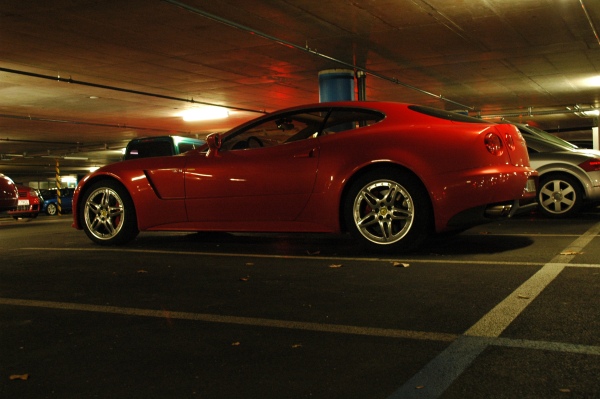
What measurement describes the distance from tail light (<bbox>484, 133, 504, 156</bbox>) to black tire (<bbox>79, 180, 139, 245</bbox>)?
3.86m

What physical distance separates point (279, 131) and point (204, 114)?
1912 centimetres

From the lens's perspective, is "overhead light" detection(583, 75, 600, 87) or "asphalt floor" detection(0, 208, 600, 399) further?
"overhead light" detection(583, 75, 600, 87)

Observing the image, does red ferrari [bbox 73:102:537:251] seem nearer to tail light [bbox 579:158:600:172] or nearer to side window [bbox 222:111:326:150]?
side window [bbox 222:111:326:150]

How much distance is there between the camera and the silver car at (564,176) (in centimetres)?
980

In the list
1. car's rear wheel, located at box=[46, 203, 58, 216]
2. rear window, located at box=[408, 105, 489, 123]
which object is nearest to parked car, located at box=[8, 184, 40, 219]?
rear window, located at box=[408, 105, 489, 123]

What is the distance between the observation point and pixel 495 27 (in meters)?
13.2

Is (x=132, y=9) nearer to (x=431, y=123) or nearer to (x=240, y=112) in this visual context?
(x=431, y=123)

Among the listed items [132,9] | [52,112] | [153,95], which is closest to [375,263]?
[132,9]

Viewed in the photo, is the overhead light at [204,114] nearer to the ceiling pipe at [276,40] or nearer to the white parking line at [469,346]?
the ceiling pipe at [276,40]

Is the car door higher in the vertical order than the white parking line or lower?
higher

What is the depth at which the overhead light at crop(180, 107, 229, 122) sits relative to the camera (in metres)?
24.0

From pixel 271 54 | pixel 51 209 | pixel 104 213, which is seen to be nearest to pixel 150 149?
pixel 104 213

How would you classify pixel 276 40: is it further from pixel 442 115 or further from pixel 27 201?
pixel 27 201

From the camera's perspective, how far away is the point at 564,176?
9.99m
